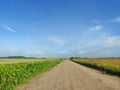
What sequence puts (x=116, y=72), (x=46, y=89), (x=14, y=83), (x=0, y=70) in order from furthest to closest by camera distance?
1. (x=116, y=72)
2. (x=14, y=83)
3. (x=46, y=89)
4. (x=0, y=70)

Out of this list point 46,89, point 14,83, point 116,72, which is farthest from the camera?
point 116,72

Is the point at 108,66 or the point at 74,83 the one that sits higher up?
the point at 108,66

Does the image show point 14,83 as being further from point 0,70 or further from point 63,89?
point 63,89

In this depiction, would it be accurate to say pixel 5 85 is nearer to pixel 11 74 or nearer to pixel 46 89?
pixel 11 74

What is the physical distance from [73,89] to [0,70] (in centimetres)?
509

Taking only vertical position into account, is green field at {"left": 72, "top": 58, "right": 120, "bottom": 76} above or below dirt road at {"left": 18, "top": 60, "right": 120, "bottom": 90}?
above

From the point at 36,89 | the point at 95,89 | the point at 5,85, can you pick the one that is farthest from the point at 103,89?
the point at 5,85

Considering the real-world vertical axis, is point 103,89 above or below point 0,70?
below

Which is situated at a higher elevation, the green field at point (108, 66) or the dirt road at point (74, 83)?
the green field at point (108, 66)

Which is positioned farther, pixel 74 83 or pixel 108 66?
pixel 108 66

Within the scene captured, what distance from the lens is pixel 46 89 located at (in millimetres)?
15211

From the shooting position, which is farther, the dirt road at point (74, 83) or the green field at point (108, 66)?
the green field at point (108, 66)

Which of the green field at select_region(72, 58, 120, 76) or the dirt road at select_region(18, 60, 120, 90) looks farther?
the green field at select_region(72, 58, 120, 76)

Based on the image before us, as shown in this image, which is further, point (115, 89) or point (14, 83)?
point (14, 83)
